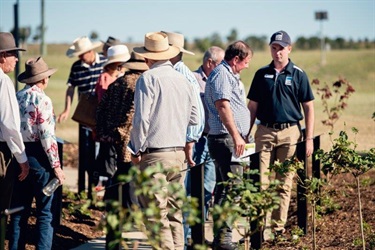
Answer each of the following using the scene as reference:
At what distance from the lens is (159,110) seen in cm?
712

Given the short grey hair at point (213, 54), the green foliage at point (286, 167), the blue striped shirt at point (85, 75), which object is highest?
the short grey hair at point (213, 54)

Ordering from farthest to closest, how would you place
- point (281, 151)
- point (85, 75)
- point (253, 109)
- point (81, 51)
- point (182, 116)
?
point (81, 51), point (85, 75), point (253, 109), point (281, 151), point (182, 116)

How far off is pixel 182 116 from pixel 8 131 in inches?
53.2

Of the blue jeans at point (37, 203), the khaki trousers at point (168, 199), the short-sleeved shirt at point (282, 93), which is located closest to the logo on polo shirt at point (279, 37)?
the short-sleeved shirt at point (282, 93)

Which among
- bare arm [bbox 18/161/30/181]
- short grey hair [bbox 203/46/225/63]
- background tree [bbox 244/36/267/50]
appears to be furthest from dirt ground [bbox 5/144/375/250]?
background tree [bbox 244/36/267/50]

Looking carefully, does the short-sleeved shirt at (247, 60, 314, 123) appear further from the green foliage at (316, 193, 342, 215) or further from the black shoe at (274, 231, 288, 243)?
the black shoe at (274, 231, 288, 243)

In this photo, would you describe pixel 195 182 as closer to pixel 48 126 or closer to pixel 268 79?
pixel 48 126

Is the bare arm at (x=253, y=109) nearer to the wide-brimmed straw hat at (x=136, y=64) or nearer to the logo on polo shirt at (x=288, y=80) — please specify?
the logo on polo shirt at (x=288, y=80)

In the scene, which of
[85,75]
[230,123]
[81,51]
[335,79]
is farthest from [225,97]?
[335,79]

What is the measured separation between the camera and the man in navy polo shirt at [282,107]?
351 inches

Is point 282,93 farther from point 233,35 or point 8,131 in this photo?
point 233,35

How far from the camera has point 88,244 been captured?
350 inches

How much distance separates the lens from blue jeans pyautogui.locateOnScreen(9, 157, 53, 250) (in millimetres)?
7582

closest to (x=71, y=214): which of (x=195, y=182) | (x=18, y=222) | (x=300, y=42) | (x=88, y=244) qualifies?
(x=88, y=244)
